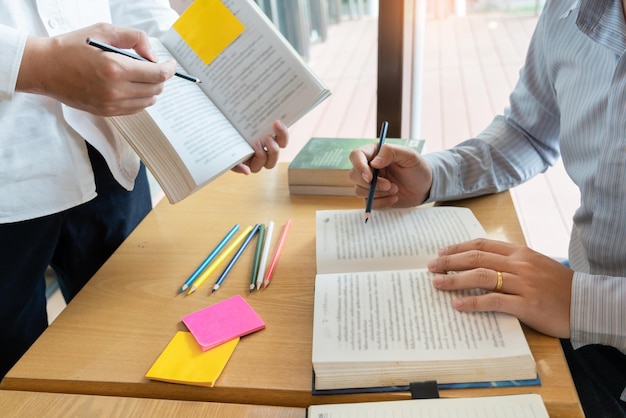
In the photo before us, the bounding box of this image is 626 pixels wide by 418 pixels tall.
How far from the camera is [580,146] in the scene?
0.88 meters

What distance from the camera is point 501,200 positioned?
1.00 meters

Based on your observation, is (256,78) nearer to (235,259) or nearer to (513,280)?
(235,259)

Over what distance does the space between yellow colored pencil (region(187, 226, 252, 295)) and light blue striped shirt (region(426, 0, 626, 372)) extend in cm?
36

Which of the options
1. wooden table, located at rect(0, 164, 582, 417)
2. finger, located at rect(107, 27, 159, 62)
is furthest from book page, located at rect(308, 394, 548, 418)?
finger, located at rect(107, 27, 159, 62)

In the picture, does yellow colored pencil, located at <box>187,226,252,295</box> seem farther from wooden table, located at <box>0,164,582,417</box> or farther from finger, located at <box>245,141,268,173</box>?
finger, located at <box>245,141,268,173</box>

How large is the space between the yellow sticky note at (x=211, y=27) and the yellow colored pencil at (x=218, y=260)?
0.31 metres

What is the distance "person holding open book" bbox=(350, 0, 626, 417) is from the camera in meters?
0.65

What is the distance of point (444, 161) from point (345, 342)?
0.50m

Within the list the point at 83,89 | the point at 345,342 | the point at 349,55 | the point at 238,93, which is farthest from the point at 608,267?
the point at 349,55

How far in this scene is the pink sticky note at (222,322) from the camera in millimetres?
686

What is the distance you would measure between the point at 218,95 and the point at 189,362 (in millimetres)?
479

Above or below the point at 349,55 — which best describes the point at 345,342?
above

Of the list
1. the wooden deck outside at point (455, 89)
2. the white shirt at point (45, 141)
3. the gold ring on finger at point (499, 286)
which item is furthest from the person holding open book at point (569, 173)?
Answer: the wooden deck outside at point (455, 89)

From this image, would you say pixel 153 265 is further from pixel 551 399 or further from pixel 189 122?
pixel 551 399
